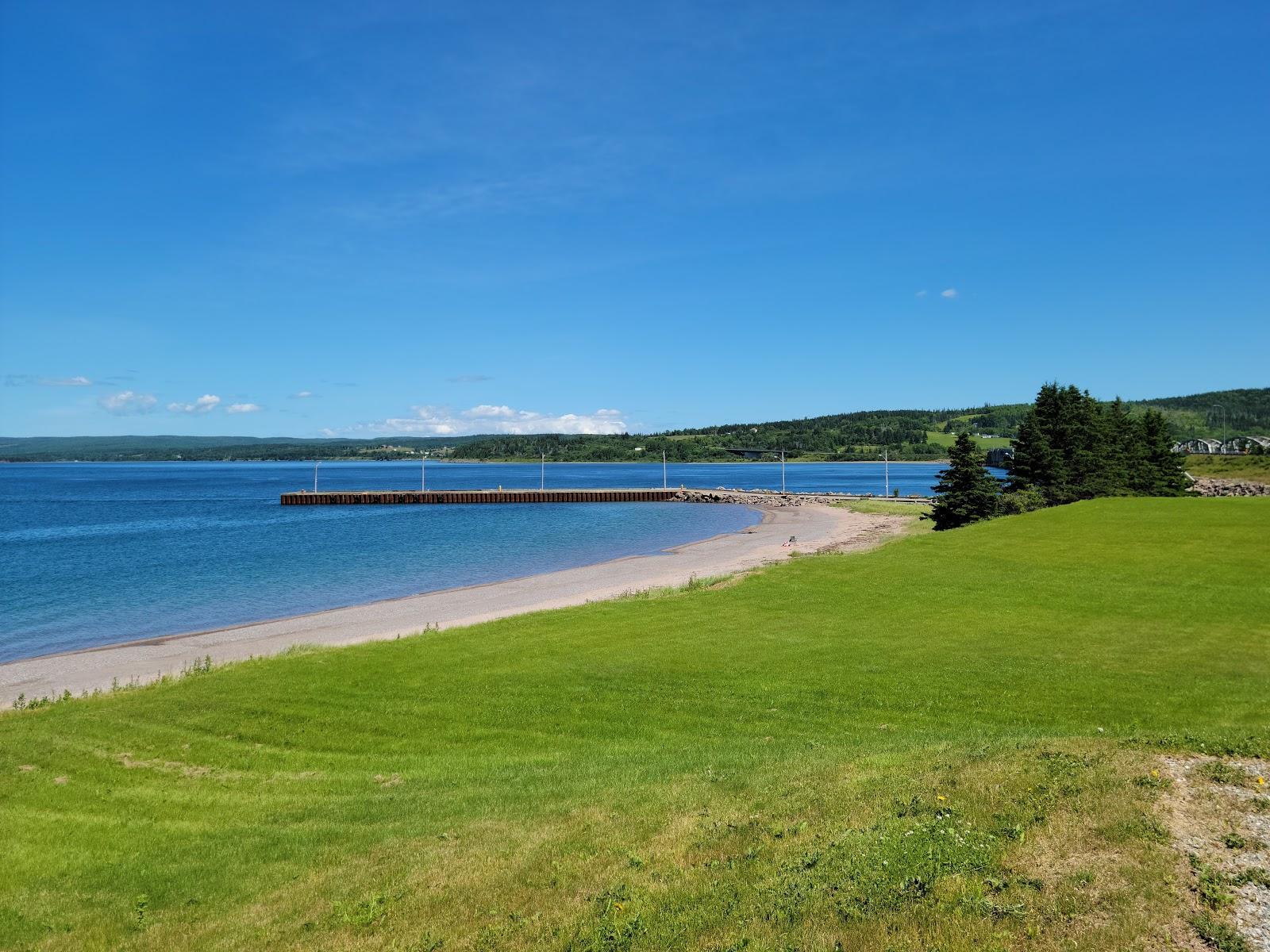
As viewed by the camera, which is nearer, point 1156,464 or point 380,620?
point 380,620

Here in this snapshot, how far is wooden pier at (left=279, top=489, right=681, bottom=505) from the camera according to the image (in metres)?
129

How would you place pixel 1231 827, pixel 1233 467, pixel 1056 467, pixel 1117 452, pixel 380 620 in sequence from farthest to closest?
pixel 1233 467 < pixel 1117 452 < pixel 1056 467 < pixel 380 620 < pixel 1231 827

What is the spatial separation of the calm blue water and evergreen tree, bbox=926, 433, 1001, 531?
23.8 meters

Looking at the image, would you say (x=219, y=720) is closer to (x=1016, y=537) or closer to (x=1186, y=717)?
(x=1186, y=717)

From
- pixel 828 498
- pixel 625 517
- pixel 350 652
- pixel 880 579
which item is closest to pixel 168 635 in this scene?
pixel 350 652

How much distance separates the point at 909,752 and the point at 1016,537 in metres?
29.9

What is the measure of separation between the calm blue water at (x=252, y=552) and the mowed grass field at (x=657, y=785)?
21.7 m

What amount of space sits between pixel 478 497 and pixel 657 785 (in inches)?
5040

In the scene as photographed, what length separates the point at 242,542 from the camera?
70.8 metres

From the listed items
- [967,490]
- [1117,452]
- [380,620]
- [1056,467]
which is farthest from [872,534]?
[380,620]

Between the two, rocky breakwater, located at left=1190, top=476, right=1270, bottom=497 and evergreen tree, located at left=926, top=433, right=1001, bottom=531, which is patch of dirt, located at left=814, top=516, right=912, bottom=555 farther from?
rocky breakwater, located at left=1190, top=476, right=1270, bottom=497

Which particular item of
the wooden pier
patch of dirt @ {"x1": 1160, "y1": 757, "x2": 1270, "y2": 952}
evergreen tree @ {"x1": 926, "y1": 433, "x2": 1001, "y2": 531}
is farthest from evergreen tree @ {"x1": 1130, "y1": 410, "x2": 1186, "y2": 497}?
the wooden pier

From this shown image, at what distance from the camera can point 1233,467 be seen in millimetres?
93062

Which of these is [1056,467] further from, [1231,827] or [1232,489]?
[1231,827]
